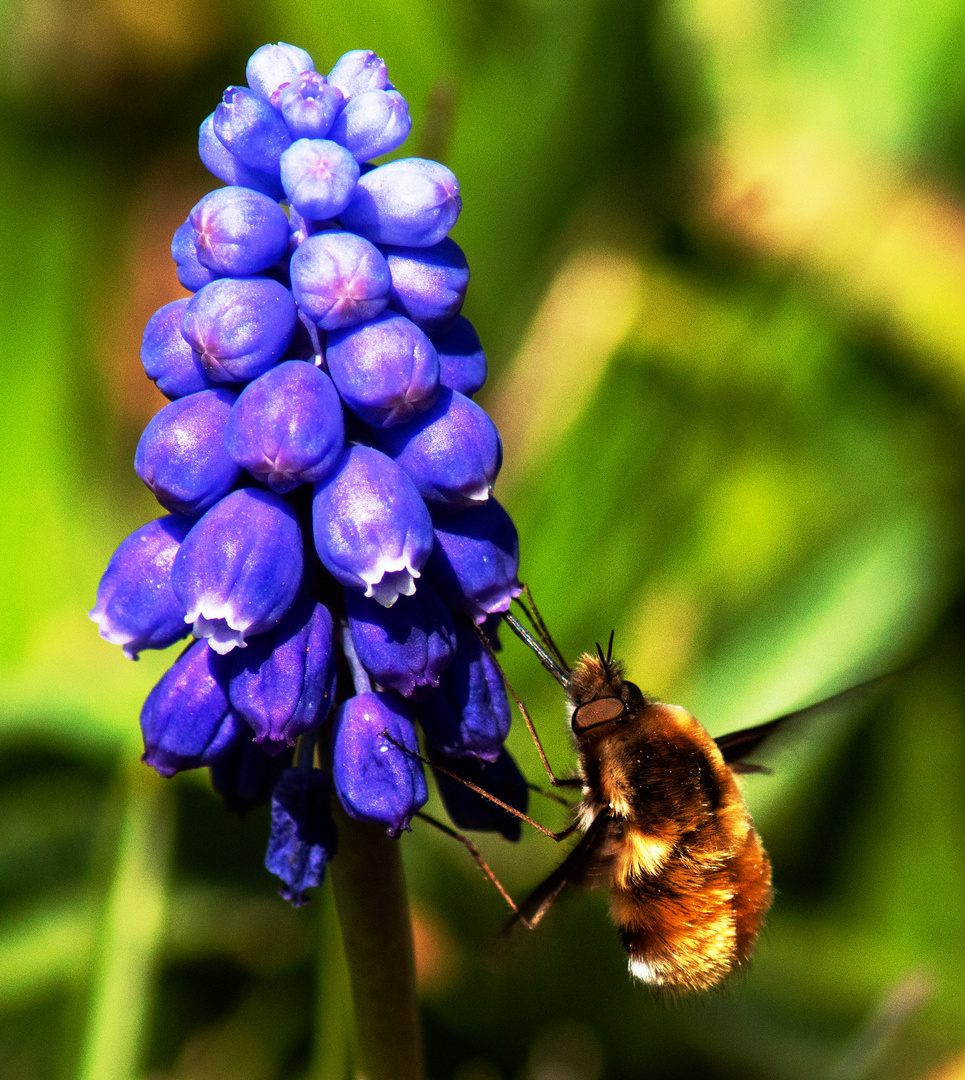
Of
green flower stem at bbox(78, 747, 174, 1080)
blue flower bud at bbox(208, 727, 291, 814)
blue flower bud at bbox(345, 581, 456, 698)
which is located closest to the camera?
blue flower bud at bbox(345, 581, 456, 698)

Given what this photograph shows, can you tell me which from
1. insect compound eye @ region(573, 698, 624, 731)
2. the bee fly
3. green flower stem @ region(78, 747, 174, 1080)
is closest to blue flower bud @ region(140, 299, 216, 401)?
the bee fly

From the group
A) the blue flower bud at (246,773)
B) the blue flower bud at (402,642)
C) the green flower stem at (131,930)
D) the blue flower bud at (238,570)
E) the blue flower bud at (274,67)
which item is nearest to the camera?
the blue flower bud at (238,570)

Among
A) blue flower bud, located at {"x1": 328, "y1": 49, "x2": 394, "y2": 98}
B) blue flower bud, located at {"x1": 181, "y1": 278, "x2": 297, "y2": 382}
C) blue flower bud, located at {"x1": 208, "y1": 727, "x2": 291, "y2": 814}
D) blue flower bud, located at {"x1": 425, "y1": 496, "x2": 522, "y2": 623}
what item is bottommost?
blue flower bud, located at {"x1": 208, "y1": 727, "x2": 291, "y2": 814}

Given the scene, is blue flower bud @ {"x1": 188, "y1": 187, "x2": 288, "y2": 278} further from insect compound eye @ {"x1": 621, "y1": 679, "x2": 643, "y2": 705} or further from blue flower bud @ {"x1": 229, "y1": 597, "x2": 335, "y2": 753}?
insect compound eye @ {"x1": 621, "y1": 679, "x2": 643, "y2": 705}

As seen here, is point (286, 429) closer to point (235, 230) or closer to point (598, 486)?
point (235, 230)

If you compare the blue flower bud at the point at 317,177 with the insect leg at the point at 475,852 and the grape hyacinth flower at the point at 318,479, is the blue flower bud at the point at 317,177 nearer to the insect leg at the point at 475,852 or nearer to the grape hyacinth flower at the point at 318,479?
the grape hyacinth flower at the point at 318,479

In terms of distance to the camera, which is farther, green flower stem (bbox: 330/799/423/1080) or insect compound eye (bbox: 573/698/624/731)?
insect compound eye (bbox: 573/698/624/731)

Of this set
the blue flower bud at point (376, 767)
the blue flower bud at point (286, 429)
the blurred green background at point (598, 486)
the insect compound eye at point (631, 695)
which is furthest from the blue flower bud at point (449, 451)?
the blurred green background at point (598, 486)

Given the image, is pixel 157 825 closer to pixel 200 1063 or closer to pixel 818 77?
pixel 200 1063
